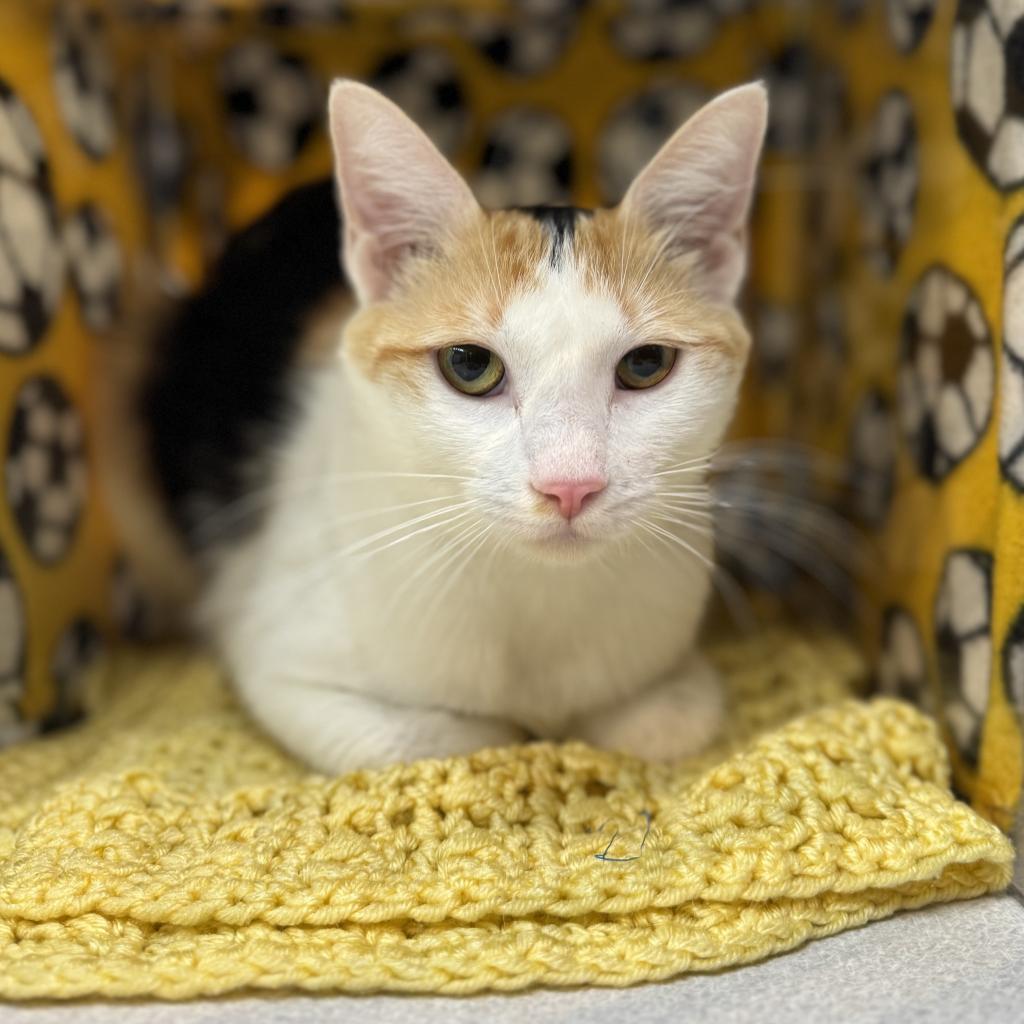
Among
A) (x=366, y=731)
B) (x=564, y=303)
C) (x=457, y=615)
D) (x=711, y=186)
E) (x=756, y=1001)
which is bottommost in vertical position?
(x=756, y=1001)

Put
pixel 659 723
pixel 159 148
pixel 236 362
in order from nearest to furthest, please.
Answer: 1. pixel 659 723
2. pixel 236 362
3. pixel 159 148

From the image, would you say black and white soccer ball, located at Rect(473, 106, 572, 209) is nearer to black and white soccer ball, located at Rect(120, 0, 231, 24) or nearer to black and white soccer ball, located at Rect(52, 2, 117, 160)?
black and white soccer ball, located at Rect(120, 0, 231, 24)

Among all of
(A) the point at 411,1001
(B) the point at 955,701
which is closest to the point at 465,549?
(A) the point at 411,1001

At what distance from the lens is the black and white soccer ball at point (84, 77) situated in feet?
4.72

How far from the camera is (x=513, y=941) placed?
3.07 ft

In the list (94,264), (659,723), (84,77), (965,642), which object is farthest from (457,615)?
(84,77)

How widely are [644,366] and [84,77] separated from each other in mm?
972

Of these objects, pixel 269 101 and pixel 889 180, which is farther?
pixel 269 101

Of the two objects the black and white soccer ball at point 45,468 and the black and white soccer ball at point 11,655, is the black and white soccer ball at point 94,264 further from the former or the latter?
the black and white soccer ball at point 11,655

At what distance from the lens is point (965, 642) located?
1.16 metres

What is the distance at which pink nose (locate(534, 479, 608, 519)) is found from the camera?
94cm

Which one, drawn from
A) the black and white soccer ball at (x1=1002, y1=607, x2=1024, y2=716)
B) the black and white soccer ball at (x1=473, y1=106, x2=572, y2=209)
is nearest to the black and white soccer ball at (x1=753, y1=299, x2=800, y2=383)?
the black and white soccer ball at (x1=473, y1=106, x2=572, y2=209)

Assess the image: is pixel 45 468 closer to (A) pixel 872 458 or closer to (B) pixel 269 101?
(B) pixel 269 101

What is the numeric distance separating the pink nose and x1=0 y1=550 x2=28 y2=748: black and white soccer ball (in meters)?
0.70
